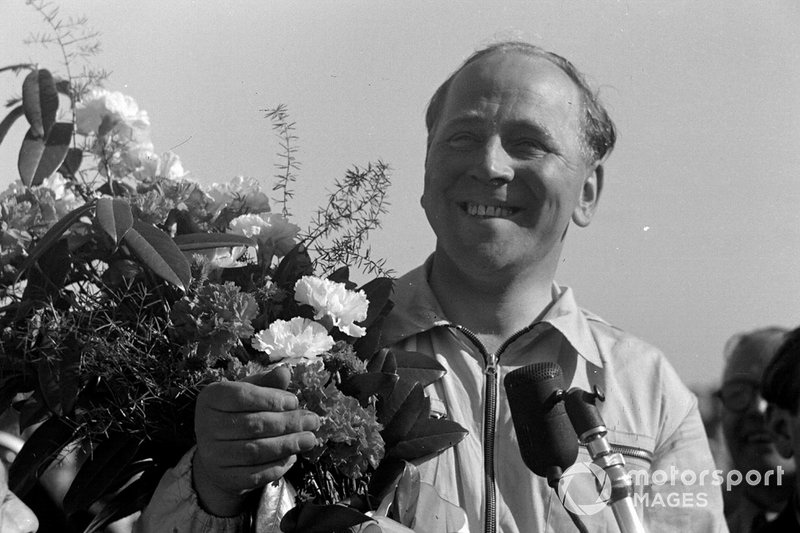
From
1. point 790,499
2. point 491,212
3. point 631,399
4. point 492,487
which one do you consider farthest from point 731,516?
point 491,212

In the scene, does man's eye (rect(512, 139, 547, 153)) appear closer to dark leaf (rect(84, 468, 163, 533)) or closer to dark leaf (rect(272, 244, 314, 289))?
dark leaf (rect(272, 244, 314, 289))

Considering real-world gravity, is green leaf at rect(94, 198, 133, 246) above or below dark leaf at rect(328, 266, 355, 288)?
above

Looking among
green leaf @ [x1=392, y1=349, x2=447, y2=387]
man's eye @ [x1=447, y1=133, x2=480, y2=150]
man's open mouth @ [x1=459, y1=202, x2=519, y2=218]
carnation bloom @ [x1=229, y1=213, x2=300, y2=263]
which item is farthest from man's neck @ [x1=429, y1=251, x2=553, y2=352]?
carnation bloom @ [x1=229, y1=213, x2=300, y2=263]

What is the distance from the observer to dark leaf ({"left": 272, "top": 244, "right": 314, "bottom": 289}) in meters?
1.79

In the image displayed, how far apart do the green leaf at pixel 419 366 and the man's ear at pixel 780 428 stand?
806mm

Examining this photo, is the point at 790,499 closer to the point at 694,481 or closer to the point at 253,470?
the point at 694,481

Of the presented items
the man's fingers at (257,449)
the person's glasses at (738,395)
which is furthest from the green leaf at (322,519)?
the person's glasses at (738,395)

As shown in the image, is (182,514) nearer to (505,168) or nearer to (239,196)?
(239,196)

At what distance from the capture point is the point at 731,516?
2.20 meters

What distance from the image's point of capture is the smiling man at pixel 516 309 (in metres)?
2.06

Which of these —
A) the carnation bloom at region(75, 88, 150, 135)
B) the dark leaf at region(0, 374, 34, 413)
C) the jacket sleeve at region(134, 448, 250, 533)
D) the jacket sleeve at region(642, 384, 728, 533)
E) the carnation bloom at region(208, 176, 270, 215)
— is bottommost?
the jacket sleeve at region(642, 384, 728, 533)

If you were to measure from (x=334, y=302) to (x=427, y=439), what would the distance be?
0.29 meters

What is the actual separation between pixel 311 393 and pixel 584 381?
824 millimetres

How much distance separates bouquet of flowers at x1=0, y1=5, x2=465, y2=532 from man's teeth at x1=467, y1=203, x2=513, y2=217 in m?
0.42
